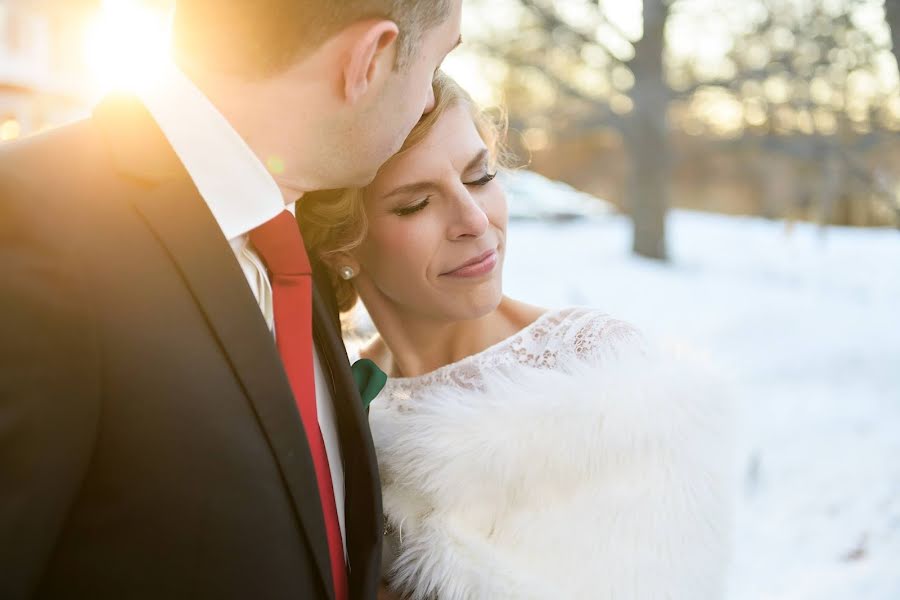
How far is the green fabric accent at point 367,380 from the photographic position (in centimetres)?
168

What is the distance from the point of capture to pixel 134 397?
3.50ft

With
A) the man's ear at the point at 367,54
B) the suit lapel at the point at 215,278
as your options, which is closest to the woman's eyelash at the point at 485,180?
the man's ear at the point at 367,54

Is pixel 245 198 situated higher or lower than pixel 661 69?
higher

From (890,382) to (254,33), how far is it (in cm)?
628

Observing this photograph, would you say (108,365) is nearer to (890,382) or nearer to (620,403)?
(620,403)

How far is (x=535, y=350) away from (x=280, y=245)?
0.78 metres

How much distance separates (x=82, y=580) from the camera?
1065 millimetres

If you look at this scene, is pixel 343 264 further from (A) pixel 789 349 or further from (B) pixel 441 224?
(A) pixel 789 349

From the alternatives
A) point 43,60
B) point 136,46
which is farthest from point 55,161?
point 43,60

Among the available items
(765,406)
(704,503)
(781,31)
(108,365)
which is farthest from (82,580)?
(781,31)

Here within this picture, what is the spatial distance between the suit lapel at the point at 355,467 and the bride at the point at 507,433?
0.73 feet

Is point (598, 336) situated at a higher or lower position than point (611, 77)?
higher

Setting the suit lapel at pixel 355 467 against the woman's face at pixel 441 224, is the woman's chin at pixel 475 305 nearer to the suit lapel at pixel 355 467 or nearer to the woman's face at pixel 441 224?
the woman's face at pixel 441 224

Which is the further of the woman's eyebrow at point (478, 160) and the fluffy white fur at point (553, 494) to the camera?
the woman's eyebrow at point (478, 160)
